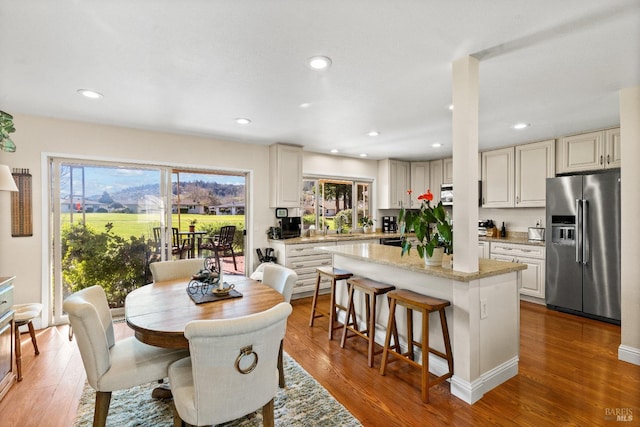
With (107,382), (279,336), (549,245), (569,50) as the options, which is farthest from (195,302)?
(549,245)

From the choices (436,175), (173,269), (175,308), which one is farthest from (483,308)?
(436,175)

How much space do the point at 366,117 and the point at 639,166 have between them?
2425 millimetres

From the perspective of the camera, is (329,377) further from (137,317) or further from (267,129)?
(267,129)

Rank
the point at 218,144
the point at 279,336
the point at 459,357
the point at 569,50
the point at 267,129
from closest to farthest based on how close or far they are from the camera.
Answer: the point at 279,336
the point at 569,50
the point at 459,357
the point at 267,129
the point at 218,144

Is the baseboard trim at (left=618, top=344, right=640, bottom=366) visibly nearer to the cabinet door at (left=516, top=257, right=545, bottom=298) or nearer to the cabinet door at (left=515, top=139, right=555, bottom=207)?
the cabinet door at (left=516, top=257, right=545, bottom=298)

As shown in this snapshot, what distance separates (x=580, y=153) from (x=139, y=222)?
5915 millimetres

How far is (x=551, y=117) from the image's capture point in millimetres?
3406

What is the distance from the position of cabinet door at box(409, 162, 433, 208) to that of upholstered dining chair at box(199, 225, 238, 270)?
3.63 metres

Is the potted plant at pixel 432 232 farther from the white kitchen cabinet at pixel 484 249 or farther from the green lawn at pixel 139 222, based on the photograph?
the green lawn at pixel 139 222

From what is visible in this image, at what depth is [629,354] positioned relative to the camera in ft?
8.52

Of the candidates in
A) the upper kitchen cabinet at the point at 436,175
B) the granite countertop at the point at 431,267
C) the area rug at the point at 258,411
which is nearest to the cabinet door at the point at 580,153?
the upper kitchen cabinet at the point at 436,175

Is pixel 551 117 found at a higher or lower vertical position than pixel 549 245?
higher

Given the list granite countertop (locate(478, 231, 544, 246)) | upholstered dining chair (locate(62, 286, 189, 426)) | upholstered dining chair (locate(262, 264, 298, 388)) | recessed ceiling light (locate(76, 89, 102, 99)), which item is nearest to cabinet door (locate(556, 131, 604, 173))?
granite countertop (locate(478, 231, 544, 246))

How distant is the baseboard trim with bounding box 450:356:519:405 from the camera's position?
6.86 feet
